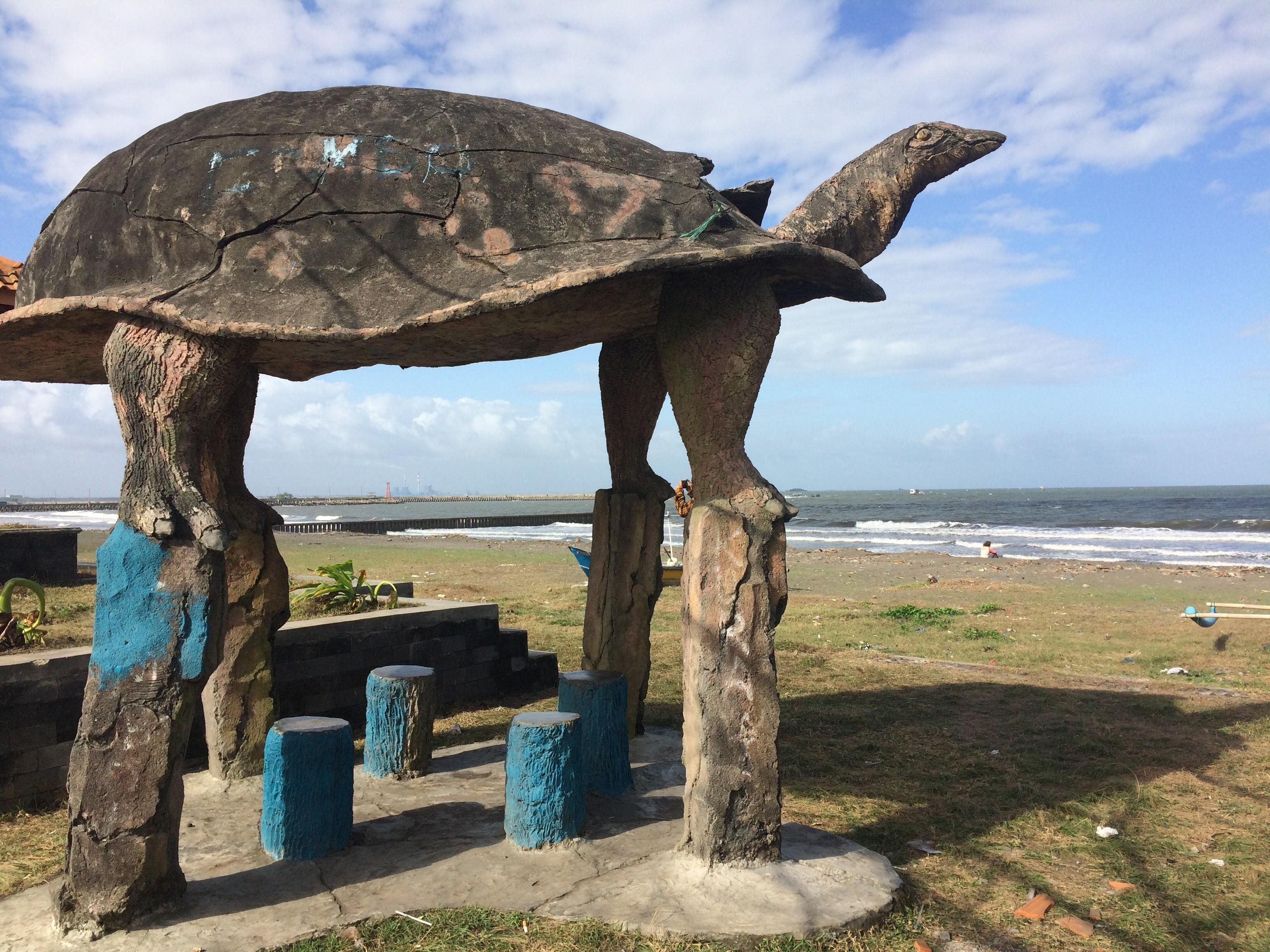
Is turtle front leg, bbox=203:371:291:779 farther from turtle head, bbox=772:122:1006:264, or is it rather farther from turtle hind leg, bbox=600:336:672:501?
turtle head, bbox=772:122:1006:264

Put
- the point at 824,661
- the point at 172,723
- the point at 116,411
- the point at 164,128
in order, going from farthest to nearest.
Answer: the point at 824,661 → the point at 164,128 → the point at 116,411 → the point at 172,723

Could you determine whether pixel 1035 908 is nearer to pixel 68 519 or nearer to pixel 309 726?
pixel 309 726

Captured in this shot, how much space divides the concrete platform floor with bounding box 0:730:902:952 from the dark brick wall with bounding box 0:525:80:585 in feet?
25.9

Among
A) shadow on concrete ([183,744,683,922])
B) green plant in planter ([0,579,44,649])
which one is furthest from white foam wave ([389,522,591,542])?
shadow on concrete ([183,744,683,922])

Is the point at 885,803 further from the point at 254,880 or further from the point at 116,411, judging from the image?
the point at 116,411

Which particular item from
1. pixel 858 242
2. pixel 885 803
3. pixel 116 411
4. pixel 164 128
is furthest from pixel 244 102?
pixel 885 803

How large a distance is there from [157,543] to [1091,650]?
32.3 ft

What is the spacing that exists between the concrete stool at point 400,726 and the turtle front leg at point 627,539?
111 centimetres

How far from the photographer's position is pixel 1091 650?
10047mm

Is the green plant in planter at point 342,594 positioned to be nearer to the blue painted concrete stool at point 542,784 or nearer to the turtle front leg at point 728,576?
the blue painted concrete stool at point 542,784

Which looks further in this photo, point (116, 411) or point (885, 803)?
point (885, 803)

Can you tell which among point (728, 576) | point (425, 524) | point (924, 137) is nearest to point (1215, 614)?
point (924, 137)

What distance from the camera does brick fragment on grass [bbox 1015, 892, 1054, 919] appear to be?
12.1 ft

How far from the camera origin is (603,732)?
4.91m
